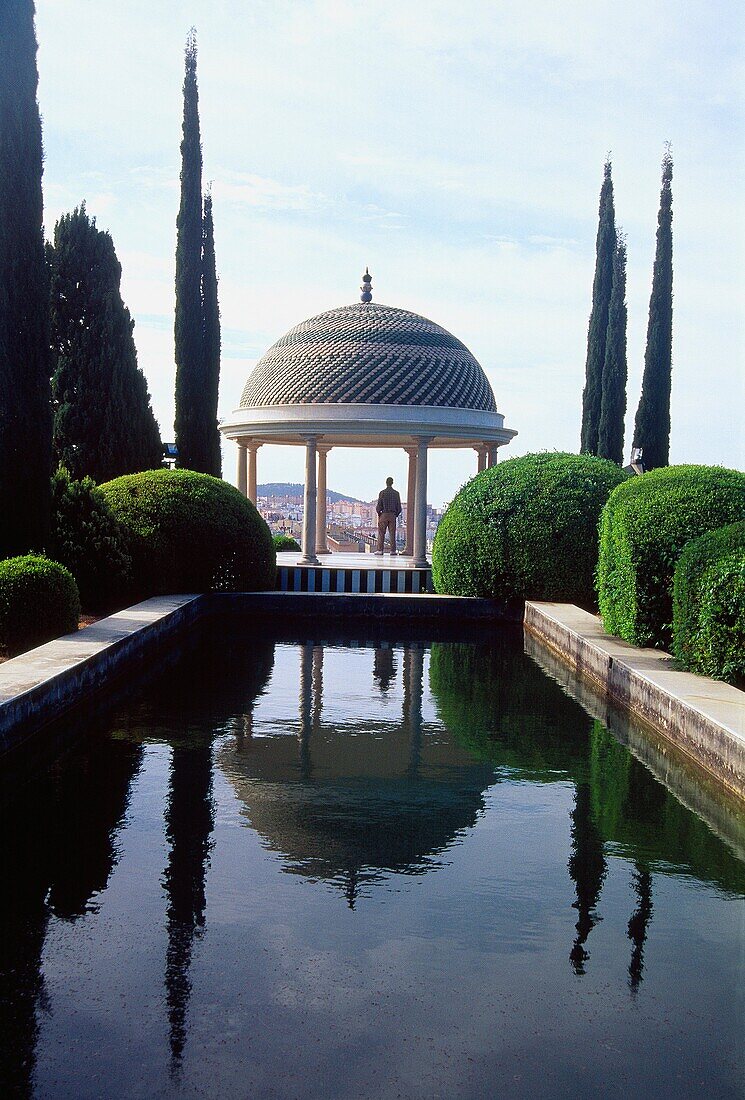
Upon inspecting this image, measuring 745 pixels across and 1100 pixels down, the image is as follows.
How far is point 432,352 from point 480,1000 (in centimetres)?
2050

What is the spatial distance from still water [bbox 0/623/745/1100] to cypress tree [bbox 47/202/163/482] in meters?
14.9

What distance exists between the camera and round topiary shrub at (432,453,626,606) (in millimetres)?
17062

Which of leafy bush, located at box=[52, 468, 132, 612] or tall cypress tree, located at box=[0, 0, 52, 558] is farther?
leafy bush, located at box=[52, 468, 132, 612]

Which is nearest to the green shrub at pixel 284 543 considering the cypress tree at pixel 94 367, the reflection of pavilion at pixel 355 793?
the cypress tree at pixel 94 367

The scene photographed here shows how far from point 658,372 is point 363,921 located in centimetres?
2220

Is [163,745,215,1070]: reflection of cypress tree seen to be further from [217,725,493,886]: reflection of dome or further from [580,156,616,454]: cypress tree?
[580,156,616,454]: cypress tree

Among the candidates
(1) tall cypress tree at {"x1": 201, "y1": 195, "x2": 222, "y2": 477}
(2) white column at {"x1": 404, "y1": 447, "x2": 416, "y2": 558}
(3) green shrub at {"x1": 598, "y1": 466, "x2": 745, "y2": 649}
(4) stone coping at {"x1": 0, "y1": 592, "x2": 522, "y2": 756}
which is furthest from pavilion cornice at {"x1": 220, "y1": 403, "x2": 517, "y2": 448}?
(3) green shrub at {"x1": 598, "y1": 466, "x2": 745, "y2": 649}

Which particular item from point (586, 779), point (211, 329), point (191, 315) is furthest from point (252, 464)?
point (586, 779)

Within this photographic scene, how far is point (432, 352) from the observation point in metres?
23.7

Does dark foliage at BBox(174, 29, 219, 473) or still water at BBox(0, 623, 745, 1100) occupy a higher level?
dark foliage at BBox(174, 29, 219, 473)

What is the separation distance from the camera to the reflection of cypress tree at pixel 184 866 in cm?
407

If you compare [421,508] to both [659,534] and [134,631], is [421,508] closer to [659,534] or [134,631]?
[659,534]

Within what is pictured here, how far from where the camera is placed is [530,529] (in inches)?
675

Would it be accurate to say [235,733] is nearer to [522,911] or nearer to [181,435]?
[522,911]
